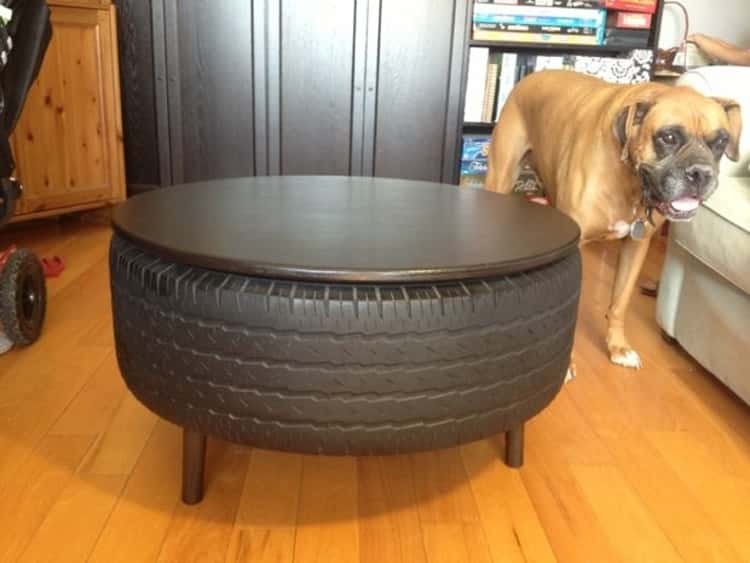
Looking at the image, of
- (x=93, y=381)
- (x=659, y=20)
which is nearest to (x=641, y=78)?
(x=659, y=20)

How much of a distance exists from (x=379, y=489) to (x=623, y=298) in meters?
0.93

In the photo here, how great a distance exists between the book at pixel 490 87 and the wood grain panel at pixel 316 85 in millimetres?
606

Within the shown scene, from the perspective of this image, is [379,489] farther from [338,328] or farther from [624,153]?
[624,153]

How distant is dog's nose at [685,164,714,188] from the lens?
1.42 m

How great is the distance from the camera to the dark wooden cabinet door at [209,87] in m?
2.89

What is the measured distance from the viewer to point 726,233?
154 centimetres

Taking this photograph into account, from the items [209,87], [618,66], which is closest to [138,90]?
[209,87]

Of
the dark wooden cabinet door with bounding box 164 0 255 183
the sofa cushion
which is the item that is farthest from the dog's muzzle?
the dark wooden cabinet door with bounding box 164 0 255 183

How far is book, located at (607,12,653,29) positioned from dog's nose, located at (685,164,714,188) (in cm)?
181

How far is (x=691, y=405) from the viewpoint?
1.62 metres

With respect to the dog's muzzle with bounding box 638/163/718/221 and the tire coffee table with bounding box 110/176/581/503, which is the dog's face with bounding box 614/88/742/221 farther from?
the tire coffee table with bounding box 110/176/581/503

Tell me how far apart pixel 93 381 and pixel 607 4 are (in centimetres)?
252

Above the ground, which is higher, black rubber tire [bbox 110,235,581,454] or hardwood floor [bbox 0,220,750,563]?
black rubber tire [bbox 110,235,581,454]

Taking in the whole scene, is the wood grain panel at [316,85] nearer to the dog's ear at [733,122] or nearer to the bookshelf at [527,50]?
the bookshelf at [527,50]
